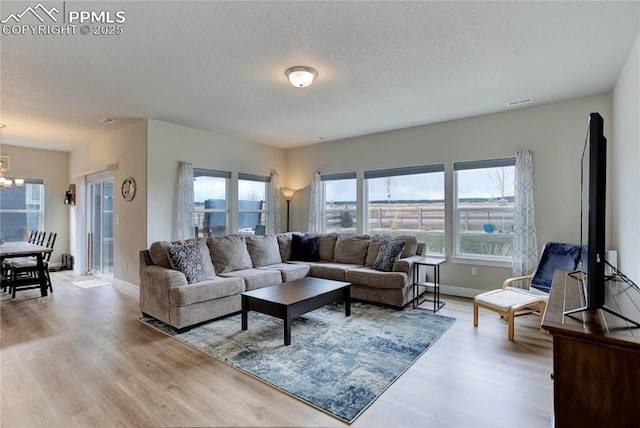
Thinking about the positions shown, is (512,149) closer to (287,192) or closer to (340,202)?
(340,202)

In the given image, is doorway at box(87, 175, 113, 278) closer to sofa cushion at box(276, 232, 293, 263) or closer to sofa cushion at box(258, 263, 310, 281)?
sofa cushion at box(276, 232, 293, 263)

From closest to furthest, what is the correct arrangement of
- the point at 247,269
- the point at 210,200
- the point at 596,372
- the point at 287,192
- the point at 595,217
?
the point at 596,372, the point at 595,217, the point at 247,269, the point at 210,200, the point at 287,192

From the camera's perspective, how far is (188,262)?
3619mm

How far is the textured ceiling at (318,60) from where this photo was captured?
221 cm

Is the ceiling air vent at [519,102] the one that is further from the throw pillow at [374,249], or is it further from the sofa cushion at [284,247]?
the sofa cushion at [284,247]

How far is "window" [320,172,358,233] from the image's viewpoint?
6.07 m

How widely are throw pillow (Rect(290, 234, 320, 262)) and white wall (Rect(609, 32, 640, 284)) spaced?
3.84m

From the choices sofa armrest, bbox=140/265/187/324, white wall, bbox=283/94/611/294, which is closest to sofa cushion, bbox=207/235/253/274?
sofa armrest, bbox=140/265/187/324

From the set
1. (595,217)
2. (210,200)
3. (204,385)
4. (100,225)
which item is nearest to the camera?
(595,217)

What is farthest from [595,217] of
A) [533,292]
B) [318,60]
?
[533,292]

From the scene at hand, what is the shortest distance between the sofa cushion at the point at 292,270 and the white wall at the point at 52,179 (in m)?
5.72

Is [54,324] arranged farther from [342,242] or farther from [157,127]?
[342,242]

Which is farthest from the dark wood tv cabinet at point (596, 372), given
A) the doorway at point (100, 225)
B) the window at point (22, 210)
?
the window at point (22, 210)

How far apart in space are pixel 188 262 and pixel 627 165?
4.53 metres
